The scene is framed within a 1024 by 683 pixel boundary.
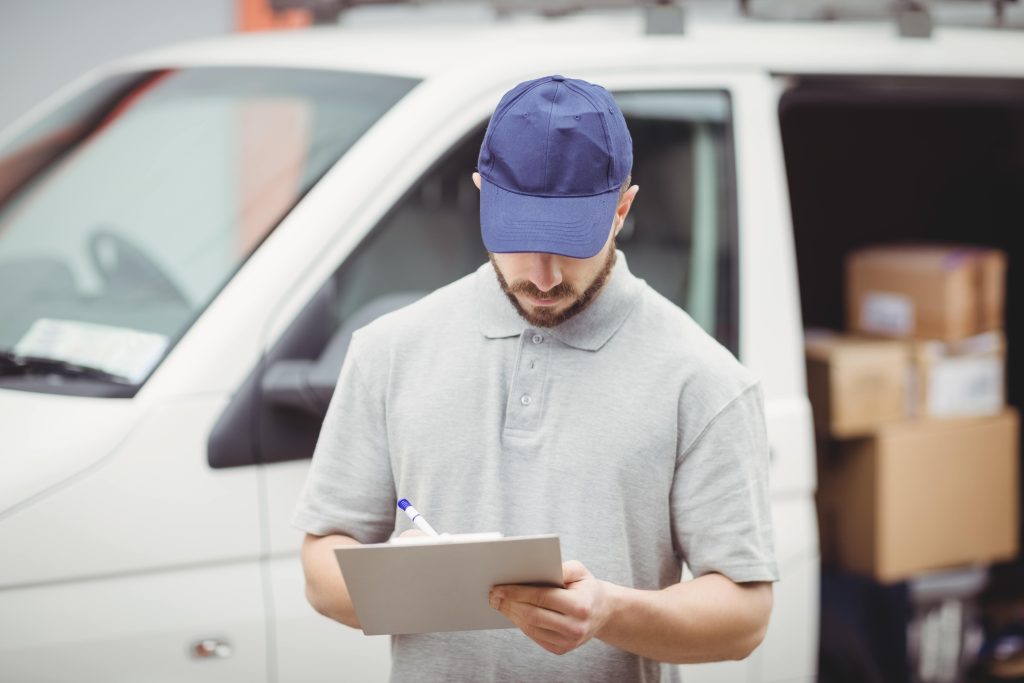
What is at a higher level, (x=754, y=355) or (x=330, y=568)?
(x=754, y=355)

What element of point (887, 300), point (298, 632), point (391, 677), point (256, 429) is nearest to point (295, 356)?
point (256, 429)

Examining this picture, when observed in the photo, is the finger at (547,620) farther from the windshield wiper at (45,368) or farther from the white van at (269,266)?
the windshield wiper at (45,368)

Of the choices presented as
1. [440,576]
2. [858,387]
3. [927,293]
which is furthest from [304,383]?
[927,293]

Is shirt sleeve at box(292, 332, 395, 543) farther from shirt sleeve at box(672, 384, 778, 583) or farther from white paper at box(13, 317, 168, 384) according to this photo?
white paper at box(13, 317, 168, 384)

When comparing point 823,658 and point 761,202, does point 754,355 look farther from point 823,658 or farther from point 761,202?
point 823,658

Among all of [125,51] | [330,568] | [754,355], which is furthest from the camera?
[125,51]

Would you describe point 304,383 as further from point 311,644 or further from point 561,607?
point 561,607

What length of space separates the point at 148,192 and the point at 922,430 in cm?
202

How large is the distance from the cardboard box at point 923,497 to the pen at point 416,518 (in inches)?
72.4

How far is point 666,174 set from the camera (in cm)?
266

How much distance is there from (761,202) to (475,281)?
3.47 feet

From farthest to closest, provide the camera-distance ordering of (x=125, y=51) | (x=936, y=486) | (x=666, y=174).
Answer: (x=125, y=51) < (x=936, y=486) < (x=666, y=174)

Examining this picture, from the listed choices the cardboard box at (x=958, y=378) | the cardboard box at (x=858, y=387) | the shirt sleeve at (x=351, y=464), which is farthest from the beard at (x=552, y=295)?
the cardboard box at (x=958, y=378)

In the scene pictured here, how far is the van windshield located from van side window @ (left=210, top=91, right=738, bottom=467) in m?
0.20
